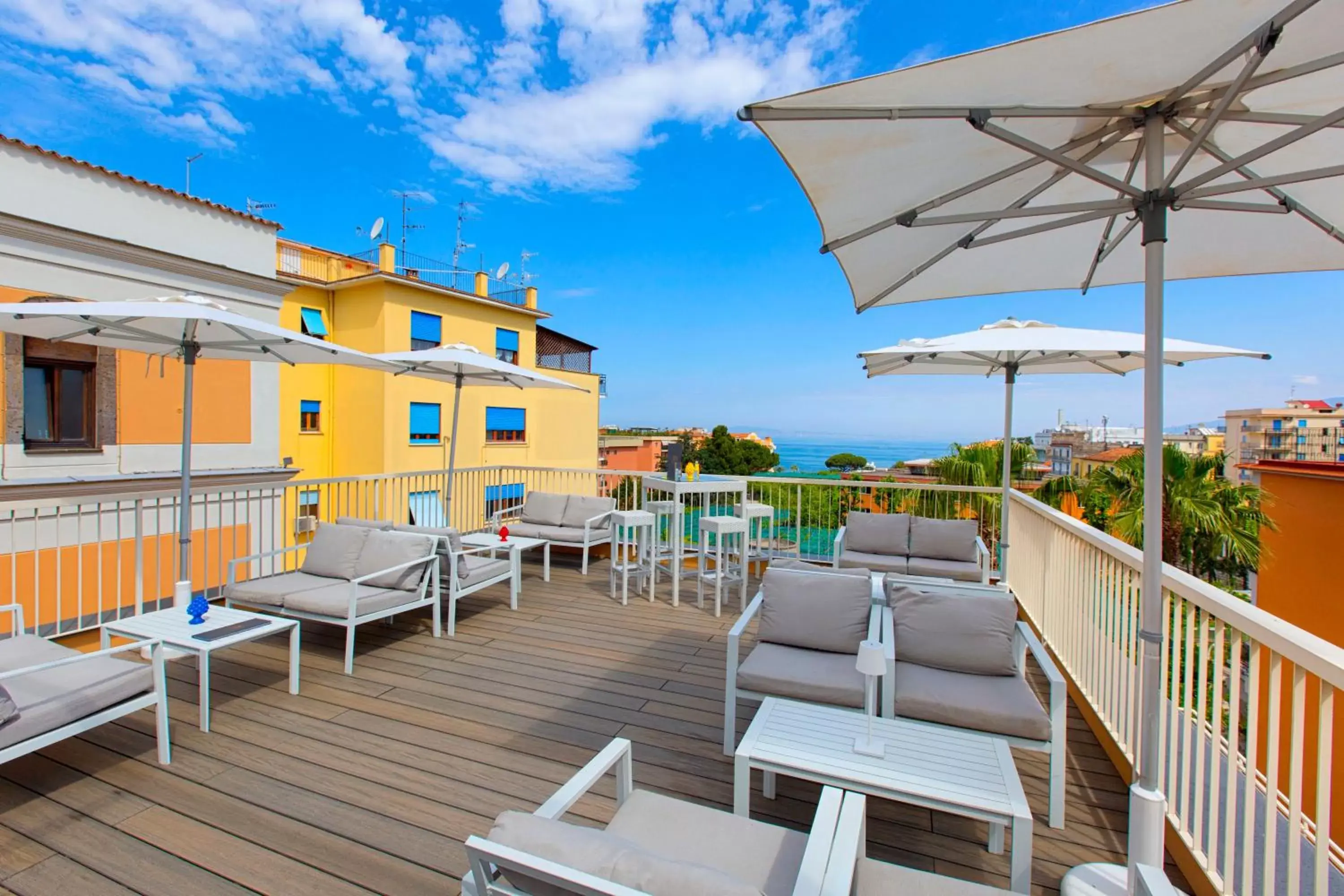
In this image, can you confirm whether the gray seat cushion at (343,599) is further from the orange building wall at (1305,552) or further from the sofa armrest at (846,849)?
the orange building wall at (1305,552)

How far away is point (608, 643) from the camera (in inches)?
173

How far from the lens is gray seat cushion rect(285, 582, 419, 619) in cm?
380

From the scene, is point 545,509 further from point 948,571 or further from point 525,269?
point 525,269

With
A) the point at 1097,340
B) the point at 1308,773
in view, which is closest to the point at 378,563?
the point at 1097,340

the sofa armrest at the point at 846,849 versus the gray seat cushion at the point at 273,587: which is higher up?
the sofa armrest at the point at 846,849

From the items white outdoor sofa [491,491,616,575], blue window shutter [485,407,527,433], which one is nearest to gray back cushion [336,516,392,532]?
white outdoor sofa [491,491,616,575]

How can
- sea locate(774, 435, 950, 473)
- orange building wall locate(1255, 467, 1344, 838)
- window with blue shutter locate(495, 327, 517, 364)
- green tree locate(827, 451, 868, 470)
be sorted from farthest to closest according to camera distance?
sea locate(774, 435, 950, 473)
green tree locate(827, 451, 868, 470)
window with blue shutter locate(495, 327, 517, 364)
orange building wall locate(1255, 467, 1344, 838)

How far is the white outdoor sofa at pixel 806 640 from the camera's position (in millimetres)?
2688

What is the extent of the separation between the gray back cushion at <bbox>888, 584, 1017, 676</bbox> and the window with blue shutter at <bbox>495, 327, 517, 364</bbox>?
68.4 feet

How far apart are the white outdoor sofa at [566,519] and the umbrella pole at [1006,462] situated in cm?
368

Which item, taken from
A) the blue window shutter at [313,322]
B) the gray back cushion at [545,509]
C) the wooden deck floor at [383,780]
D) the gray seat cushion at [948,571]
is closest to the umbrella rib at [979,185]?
the wooden deck floor at [383,780]

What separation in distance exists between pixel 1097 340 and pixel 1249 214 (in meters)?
1.50

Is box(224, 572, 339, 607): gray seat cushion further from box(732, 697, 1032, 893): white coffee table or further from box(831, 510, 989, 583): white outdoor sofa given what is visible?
box(831, 510, 989, 583): white outdoor sofa

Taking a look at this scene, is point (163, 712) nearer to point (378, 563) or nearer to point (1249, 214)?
point (378, 563)
